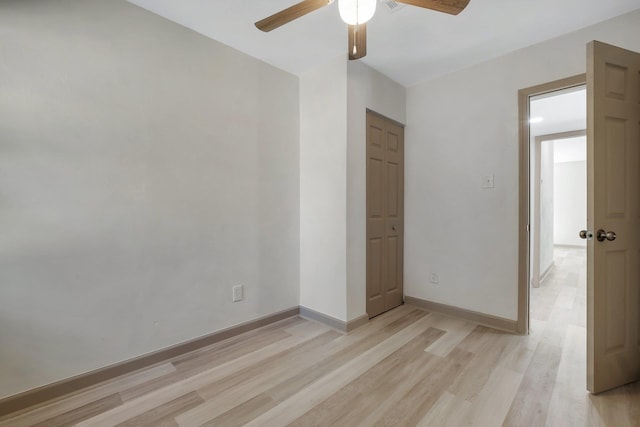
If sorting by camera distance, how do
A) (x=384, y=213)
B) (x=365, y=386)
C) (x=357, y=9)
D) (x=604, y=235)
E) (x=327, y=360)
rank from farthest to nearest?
(x=384, y=213) < (x=327, y=360) < (x=365, y=386) < (x=604, y=235) < (x=357, y=9)

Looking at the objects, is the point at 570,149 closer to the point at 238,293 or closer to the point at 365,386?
the point at 365,386

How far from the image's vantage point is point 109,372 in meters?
1.78

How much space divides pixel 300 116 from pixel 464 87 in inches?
65.9

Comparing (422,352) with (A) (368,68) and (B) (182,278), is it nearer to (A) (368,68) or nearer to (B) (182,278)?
(B) (182,278)

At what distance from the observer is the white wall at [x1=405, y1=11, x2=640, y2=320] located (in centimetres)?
237

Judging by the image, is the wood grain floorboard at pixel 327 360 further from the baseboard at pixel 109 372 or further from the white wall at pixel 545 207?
the white wall at pixel 545 207

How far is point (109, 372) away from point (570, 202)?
33.2 ft

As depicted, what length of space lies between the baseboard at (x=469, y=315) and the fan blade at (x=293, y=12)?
2823 mm

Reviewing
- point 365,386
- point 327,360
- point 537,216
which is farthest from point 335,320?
point 537,216

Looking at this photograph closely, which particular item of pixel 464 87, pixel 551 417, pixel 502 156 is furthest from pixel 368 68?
pixel 551 417

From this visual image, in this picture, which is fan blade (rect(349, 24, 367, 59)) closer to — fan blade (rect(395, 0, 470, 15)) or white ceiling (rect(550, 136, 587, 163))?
fan blade (rect(395, 0, 470, 15))

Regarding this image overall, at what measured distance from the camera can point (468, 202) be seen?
8.96 feet

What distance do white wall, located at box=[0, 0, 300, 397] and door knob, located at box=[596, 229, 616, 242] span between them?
240 cm

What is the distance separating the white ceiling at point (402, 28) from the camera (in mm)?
1894
